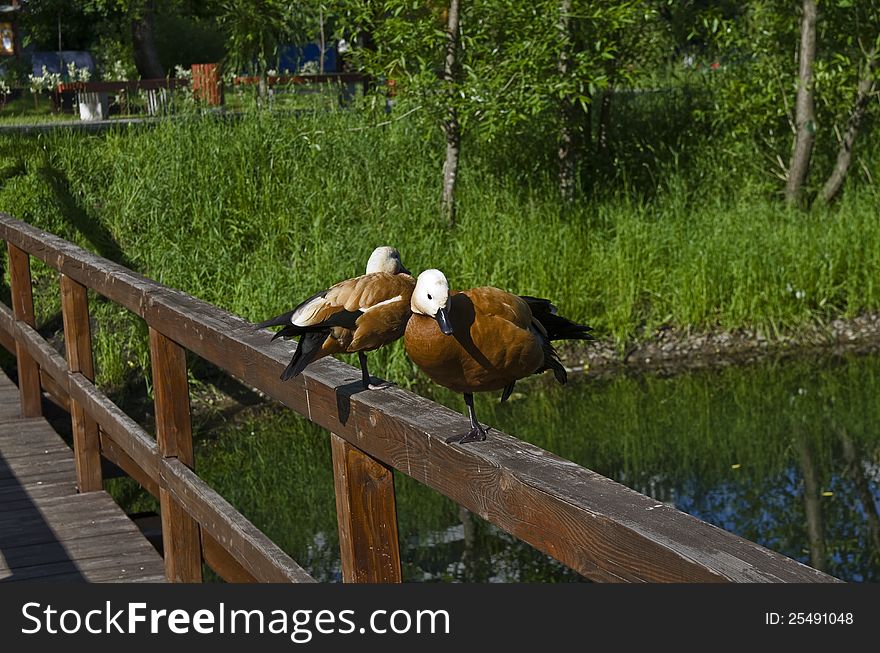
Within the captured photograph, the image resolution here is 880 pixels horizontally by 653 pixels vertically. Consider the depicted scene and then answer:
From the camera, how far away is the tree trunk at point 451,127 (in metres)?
11.1

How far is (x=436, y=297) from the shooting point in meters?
2.08

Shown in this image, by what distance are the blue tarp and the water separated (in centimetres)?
2567

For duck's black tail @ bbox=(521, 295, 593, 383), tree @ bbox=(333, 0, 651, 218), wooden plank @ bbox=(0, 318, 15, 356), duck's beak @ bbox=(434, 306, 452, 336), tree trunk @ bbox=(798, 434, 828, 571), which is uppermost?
tree @ bbox=(333, 0, 651, 218)

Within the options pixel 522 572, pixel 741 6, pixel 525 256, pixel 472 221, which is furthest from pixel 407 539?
pixel 741 6

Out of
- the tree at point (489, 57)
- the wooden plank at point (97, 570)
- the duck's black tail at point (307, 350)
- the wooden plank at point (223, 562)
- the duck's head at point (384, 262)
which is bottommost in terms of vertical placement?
the wooden plank at point (223, 562)

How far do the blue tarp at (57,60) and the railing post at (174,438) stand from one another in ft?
98.2

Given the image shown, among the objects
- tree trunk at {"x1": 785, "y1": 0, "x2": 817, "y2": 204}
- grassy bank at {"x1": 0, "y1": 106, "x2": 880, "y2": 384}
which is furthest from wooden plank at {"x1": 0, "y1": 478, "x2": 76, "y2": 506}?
tree trunk at {"x1": 785, "y1": 0, "x2": 817, "y2": 204}

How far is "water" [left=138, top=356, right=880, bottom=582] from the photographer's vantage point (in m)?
7.12

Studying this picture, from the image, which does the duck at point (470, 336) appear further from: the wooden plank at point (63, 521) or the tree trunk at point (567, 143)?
the tree trunk at point (567, 143)

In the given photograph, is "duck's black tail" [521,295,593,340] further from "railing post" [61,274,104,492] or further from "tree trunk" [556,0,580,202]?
"tree trunk" [556,0,580,202]

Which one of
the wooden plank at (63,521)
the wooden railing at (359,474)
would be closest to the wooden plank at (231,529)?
the wooden railing at (359,474)

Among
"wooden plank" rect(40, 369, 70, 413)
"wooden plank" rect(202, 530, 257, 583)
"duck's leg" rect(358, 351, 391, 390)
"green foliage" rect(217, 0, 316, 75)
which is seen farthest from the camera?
"green foliage" rect(217, 0, 316, 75)

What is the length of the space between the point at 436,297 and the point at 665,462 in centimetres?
659

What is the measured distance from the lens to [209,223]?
11.0m
